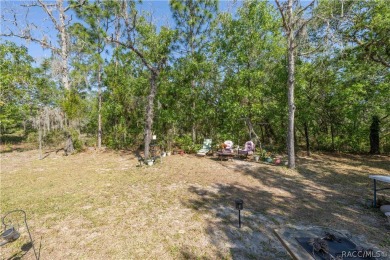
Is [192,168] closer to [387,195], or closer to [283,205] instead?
[283,205]

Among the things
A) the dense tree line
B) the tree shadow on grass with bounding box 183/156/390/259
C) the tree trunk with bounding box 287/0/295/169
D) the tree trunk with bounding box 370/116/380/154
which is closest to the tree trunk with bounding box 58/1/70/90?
the dense tree line

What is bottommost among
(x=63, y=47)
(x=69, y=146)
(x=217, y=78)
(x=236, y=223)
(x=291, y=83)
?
(x=236, y=223)

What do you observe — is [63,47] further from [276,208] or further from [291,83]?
[276,208]

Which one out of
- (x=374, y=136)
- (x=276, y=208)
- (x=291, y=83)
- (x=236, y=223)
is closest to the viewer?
(x=236, y=223)

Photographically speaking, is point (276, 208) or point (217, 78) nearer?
point (276, 208)

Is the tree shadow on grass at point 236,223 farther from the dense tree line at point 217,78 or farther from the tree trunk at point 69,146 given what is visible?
the tree trunk at point 69,146

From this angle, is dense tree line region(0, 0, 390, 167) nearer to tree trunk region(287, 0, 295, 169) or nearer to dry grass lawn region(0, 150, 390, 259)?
tree trunk region(287, 0, 295, 169)

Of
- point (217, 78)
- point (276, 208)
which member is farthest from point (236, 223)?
point (217, 78)

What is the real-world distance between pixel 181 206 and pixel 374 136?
40.5 feet

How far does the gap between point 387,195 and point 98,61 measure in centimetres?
1563

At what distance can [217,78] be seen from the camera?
12.1m

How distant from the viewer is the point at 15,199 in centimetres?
545

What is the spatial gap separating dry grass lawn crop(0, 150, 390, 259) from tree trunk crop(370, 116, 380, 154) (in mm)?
2542

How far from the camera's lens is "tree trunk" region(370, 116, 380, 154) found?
10.7 meters
